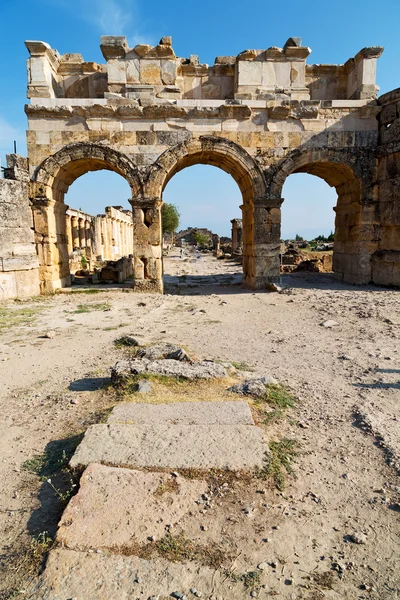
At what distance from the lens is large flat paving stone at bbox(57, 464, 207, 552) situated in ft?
5.81

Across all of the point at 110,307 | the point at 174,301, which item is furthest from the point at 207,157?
the point at 110,307

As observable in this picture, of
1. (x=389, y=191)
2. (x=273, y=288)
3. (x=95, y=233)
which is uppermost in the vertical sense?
(x=389, y=191)

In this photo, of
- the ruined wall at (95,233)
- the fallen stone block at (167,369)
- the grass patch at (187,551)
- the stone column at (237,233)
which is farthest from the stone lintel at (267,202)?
the stone column at (237,233)

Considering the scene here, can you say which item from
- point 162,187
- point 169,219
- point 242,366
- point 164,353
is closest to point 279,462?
point 242,366

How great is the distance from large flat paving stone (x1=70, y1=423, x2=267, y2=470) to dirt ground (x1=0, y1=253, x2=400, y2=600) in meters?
0.18

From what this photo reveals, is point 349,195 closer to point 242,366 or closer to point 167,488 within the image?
point 242,366

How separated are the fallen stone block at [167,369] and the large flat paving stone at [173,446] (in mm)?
938

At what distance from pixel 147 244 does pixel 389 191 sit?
685 centimetres

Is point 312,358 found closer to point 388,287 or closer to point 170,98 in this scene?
point 388,287

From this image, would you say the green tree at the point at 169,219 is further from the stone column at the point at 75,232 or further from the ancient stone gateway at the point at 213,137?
the ancient stone gateway at the point at 213,137

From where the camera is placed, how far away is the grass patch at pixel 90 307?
7.55 metres

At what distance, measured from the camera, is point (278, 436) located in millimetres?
2727

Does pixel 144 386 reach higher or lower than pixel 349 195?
lower

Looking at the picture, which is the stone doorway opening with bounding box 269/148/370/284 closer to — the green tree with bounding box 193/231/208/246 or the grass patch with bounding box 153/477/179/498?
the grass patch with bounding box 153/477/179/498
